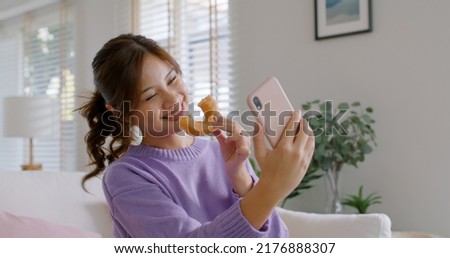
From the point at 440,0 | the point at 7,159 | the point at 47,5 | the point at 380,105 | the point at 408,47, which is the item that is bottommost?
the point at 7,159

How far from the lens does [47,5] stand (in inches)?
161

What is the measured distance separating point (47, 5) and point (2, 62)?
2.79ft

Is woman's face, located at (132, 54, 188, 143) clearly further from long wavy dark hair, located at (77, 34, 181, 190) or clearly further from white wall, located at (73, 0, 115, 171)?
white wall, located at (73, 0, 115, 171)

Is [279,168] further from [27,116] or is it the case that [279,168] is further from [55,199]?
[27,116]

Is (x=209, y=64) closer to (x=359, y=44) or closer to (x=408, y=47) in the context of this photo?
(x=359, y=44)

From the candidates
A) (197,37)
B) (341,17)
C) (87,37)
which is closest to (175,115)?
(341,17)

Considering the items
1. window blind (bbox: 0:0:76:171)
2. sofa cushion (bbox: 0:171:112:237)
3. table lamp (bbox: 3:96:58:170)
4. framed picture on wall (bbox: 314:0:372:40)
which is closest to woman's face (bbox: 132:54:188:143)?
sofa cushion (bbox: 0:171:112:237)

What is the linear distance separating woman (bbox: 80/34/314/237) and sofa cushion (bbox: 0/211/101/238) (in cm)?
58

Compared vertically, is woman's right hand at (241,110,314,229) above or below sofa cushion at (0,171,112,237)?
above

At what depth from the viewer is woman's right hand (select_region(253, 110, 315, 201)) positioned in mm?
640

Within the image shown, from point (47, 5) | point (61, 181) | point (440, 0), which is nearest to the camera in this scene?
point (61, 181)

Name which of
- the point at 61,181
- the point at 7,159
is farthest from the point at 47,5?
the point at 61,181

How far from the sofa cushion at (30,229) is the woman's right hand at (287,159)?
0.90 meters

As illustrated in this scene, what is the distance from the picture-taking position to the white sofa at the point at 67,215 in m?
1.41
